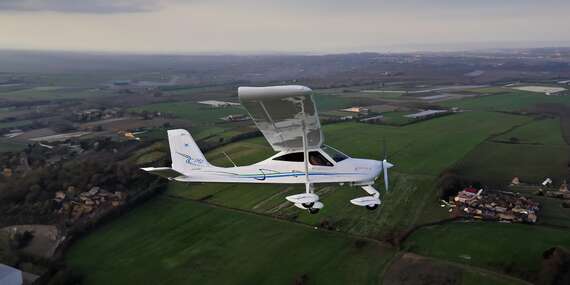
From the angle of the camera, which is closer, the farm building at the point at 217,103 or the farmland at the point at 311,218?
the farmland at the point at 311,218

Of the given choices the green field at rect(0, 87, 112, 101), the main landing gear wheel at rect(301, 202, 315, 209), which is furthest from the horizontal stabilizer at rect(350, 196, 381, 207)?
the green field at rect(0, 87, 112, 101)

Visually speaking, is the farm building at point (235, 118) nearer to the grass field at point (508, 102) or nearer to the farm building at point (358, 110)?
the farm building at point (358, 110)

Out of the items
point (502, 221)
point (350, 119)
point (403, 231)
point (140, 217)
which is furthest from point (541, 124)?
point (140, 217)

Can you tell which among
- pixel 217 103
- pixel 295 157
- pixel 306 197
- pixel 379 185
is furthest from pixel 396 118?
pixel 306 197

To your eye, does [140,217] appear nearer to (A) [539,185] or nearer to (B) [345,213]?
(B) [345,213]

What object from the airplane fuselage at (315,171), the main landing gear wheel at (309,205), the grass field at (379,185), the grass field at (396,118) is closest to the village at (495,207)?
the grass field at (379,185)

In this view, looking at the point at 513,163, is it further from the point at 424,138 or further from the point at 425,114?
the point at 425,114
